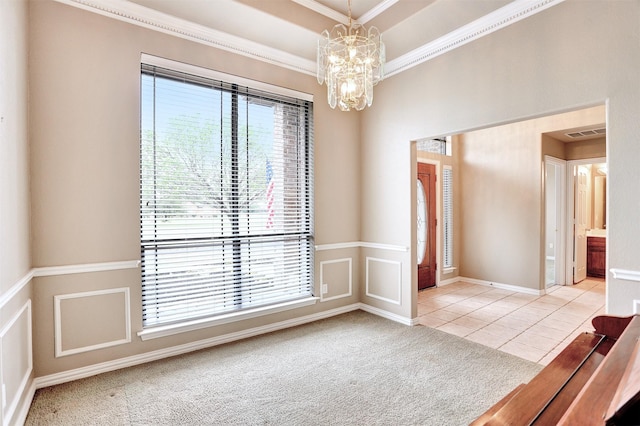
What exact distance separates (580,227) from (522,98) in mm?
4737

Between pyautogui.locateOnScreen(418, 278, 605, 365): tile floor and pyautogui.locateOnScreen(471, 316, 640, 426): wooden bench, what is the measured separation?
1878mm

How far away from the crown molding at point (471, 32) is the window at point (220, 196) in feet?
4.01

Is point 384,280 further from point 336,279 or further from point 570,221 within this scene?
point 570,221

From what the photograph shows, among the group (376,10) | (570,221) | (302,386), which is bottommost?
(302,386)

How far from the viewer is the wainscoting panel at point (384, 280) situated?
4121 millimetres

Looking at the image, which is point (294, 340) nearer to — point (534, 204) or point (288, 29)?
point (288, 29)

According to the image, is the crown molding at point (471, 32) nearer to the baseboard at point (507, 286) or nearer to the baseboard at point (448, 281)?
the baseboard at point (448, 281)

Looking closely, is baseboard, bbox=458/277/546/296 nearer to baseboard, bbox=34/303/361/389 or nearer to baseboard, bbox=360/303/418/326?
baseboard, bbox=360/303/418/326

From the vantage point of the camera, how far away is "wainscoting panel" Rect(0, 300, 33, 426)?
6.24ft

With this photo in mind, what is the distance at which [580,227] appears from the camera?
20.5 ft

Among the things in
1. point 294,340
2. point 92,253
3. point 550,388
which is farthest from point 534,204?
point 92,253

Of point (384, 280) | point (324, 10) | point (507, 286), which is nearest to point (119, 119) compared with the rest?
point (324, 10)

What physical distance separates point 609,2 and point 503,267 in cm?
425

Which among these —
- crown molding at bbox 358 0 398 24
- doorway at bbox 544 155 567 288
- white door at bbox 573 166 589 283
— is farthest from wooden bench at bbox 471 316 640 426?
white door at bbox 573 166 589 283
